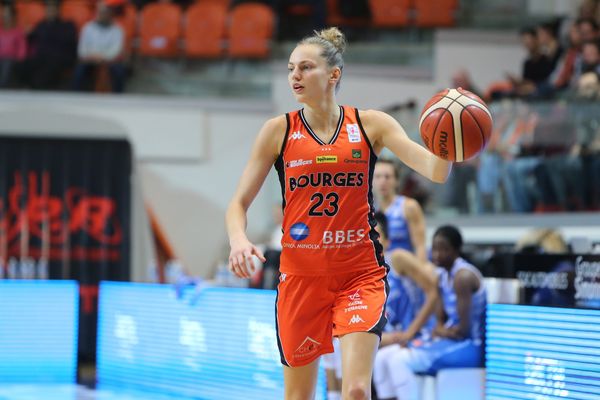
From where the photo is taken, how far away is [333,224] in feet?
14.4

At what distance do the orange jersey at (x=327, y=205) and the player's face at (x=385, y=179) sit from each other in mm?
3432

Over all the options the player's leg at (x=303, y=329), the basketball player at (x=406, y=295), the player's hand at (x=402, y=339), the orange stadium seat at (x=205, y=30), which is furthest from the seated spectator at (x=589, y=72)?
the player's leg at (x=303, y=329)

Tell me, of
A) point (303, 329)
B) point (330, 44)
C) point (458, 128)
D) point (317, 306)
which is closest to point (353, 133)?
point (330, 44)

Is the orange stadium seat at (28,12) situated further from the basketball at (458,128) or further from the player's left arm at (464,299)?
the basketball at (458,128)

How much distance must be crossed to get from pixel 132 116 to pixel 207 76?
4.99 feet

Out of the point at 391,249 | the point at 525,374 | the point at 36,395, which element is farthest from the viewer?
the point at 36,395

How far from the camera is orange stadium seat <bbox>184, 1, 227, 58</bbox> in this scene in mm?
15156

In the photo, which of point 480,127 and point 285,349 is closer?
point 480,127

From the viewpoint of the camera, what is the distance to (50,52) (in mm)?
14117

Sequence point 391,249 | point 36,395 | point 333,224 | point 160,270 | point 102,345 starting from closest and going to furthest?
point 333,224 < point 391,249 < point 36,395 < point 102,345 < point 160,270

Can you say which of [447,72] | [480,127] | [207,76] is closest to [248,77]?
[207,76]

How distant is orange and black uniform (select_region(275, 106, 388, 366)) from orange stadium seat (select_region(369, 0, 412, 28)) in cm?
1161

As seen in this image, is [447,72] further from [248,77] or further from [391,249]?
[391,249]

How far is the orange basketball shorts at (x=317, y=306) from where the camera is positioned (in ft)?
14.4
